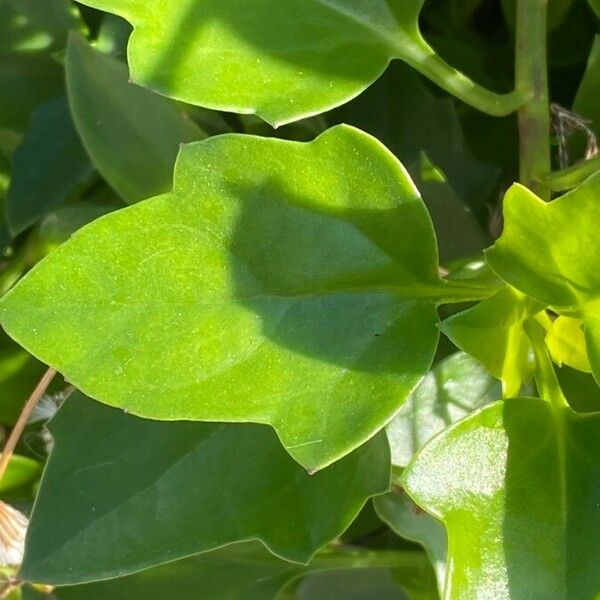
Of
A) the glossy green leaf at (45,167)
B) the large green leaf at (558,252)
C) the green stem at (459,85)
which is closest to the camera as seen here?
the large green leaf at (558,252)

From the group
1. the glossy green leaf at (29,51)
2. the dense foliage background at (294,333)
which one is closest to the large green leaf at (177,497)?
the dense foliage background at (294,333)

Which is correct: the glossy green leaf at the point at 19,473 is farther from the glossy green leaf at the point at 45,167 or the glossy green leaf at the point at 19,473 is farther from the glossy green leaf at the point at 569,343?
the glossy green leaf at the point at 569,343

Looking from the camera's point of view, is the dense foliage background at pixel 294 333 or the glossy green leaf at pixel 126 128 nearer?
the dense foliage background at pixel 294 333

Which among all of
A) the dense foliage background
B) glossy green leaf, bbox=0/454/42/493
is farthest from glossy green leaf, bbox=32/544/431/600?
glossy green leaf, bbox=0/454/42/493

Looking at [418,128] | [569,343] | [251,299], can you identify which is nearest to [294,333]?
[251,299]

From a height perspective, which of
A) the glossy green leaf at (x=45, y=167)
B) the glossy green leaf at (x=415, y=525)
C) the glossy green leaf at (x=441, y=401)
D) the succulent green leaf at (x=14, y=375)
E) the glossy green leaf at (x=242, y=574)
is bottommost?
the glossy green leaf at (x=242, y=574)

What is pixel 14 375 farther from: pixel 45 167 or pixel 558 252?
pixel 558 252
